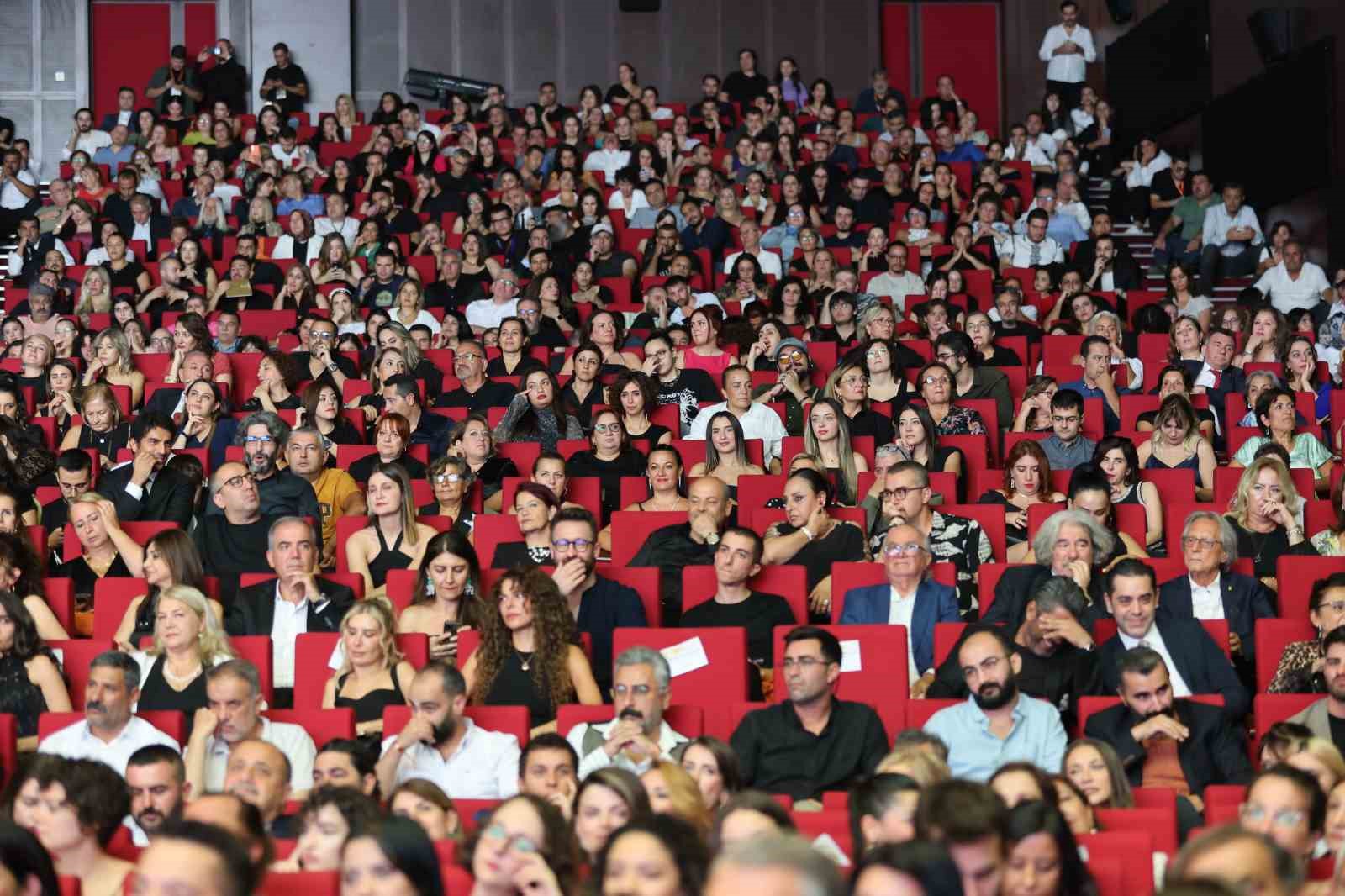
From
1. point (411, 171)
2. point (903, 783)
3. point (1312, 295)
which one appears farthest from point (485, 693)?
point (411, 171)

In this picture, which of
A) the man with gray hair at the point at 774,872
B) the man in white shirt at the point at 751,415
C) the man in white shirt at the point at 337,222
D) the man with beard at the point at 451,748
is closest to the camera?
the man with gray hair at the point at 774,872

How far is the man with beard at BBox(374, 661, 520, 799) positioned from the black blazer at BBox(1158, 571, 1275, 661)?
6.33ft

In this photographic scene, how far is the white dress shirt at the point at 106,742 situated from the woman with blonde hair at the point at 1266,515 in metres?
3.20

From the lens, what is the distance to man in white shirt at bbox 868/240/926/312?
911 centimetres

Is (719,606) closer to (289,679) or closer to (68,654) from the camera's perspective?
(289,679)

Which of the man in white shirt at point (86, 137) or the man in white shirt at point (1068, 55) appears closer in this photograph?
the man in white shirt at point (86, 137)

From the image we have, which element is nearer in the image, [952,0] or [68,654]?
[68,654]

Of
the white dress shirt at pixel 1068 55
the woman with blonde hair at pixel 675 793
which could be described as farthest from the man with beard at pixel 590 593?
the white dress shirt at pixel 1068 55

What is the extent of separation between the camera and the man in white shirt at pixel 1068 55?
12289 mm

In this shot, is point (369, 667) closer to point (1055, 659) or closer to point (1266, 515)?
point (1055, 659)

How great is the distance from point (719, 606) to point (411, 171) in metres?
6.51

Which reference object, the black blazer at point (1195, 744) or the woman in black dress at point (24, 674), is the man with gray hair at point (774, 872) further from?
the woman in black dress at point (24, 674)

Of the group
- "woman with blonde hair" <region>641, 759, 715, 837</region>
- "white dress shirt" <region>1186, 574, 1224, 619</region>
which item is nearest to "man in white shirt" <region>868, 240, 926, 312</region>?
"white dress shirt" <region>1186, 574, 1224, 619</region>

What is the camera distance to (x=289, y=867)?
3.38 metres
